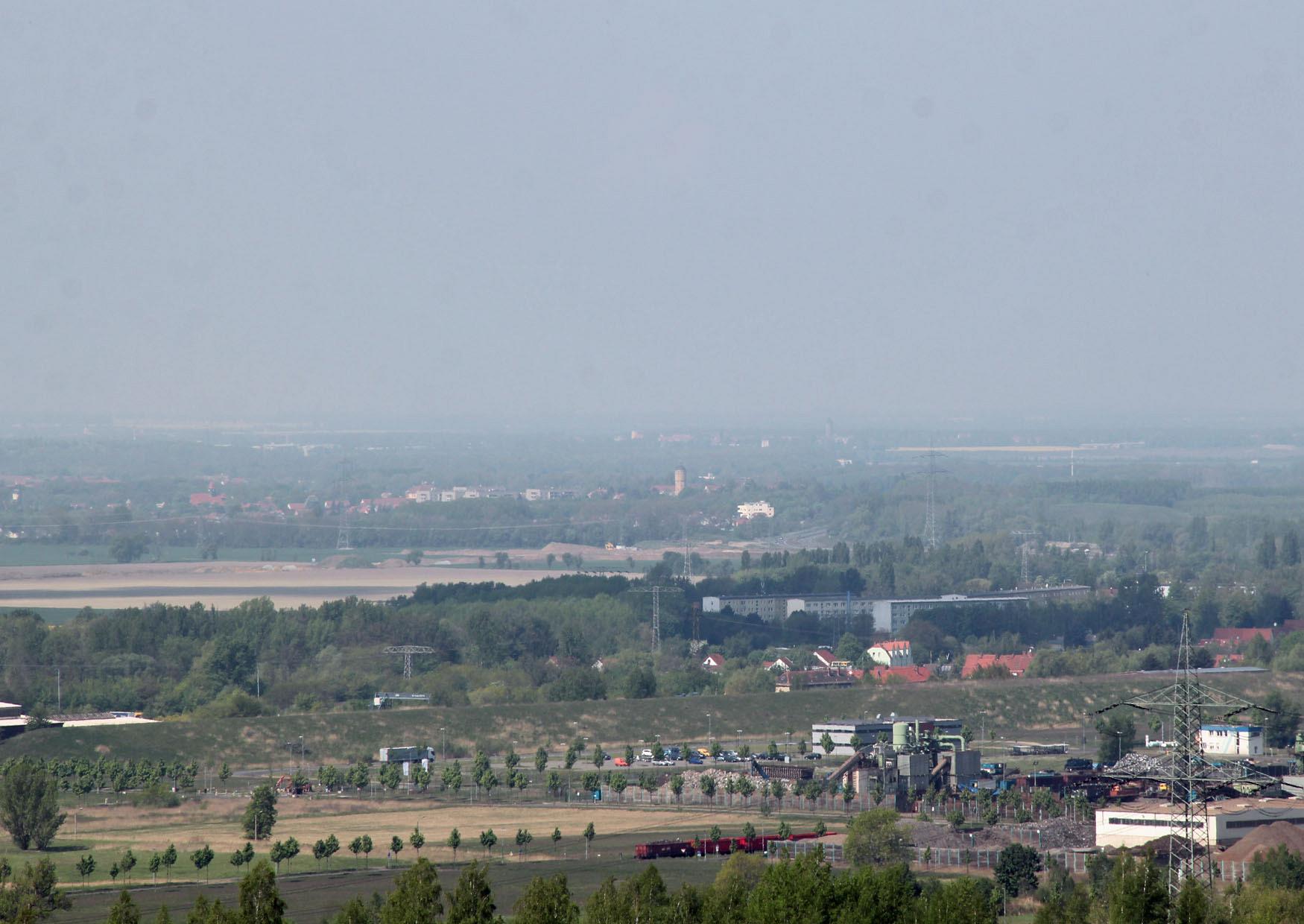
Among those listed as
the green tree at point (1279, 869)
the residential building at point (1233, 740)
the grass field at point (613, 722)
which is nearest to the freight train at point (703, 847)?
the green tree at point (1279, 869)

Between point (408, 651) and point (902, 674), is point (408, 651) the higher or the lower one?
the higher one

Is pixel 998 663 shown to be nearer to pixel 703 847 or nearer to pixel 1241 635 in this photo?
pixel 1241 635

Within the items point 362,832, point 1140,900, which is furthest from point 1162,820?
point 362,832

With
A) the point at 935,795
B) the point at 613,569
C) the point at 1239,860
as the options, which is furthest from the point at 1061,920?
the point at 613,569

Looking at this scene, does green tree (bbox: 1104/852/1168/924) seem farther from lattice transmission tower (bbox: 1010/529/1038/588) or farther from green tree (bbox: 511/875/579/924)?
lattice transmission tower (bbox: 1010/529/1038/588)

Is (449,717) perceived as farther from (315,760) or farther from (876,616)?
(876,616)

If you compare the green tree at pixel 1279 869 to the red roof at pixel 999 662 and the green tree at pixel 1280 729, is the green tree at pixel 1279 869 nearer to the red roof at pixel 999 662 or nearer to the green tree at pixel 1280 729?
the green tree at pixel 1280 729
